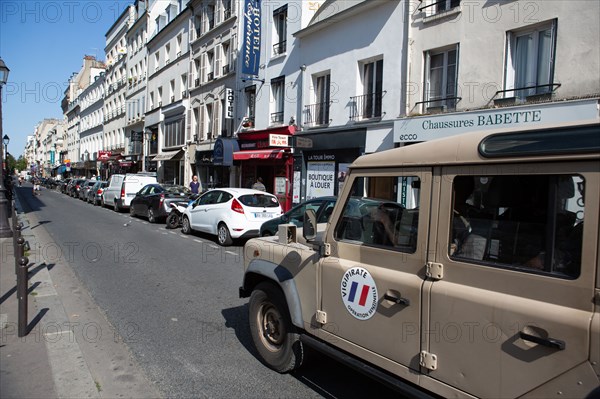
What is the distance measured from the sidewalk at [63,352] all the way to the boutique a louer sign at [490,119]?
24.5ft

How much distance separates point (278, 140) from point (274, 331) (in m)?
14.1

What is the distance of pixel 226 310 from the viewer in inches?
234

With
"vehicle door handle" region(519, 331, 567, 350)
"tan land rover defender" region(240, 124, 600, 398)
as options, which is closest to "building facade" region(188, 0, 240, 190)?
"tan land rover defender" region(240, 124, 600, 398)

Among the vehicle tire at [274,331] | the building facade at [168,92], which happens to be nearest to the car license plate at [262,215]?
the vehicle tire at [274,331]

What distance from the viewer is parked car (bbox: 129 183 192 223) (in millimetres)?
15933

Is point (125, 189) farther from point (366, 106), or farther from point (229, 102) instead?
point (366, 106)

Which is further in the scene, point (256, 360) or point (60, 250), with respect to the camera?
point (60, 250)

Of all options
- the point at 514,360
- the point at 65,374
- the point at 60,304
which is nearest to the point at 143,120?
the point at 60,304

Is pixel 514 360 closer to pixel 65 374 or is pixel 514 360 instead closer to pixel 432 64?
pixel 65 374

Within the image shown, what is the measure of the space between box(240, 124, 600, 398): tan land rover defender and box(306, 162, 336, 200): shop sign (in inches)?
506

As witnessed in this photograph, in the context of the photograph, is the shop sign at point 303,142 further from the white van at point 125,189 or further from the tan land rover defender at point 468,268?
the tan land rover defender at point 468,268

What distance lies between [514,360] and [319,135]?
14641 mm

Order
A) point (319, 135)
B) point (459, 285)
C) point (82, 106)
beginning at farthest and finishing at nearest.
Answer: point (82, 106) < point (319, 135) < point (459, 285)

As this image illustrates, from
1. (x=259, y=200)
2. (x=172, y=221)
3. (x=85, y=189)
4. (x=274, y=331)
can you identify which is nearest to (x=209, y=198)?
(x=259, y=200)
